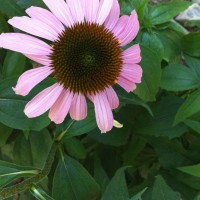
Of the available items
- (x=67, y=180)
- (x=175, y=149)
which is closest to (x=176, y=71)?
(x=175, y=149)

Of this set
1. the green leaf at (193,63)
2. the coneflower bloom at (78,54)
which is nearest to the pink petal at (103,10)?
the coneflower bloom at (78,54)

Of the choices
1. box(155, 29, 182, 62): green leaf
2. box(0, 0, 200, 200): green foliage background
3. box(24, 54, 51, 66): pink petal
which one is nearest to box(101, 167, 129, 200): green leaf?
box(0, 0, 200, 200): green foliage background

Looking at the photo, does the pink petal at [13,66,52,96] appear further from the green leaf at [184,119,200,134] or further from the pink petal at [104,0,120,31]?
the green leaf at [184,119,200,134]

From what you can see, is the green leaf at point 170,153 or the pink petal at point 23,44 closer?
the pink petal at point 23,44

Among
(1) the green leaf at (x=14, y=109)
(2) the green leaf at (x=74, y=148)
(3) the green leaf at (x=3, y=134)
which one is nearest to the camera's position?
(1) the green leaf at (x=14, y=109)

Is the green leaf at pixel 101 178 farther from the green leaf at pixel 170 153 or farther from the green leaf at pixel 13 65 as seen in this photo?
the green leaf at pixel 13 65

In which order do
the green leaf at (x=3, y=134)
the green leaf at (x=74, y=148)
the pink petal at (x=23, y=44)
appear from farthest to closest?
the green leaf at (x=74, y=148), the green leaf at (x=3, y=134), the pink petal at (x=23, y=44)
